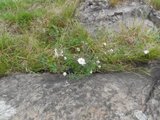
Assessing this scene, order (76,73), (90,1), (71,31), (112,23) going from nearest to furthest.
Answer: (76,73) → (71,31) → (112,23) → (90,1)

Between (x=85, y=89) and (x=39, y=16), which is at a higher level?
(x=39, y=16)

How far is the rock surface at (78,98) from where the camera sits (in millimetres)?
3322

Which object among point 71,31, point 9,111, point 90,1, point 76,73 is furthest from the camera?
point 90,1

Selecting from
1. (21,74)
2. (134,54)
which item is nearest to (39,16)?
(21,74)

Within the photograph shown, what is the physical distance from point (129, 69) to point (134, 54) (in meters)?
0.20

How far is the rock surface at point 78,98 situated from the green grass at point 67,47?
124mm

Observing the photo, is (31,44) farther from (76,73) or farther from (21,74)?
(76,73)

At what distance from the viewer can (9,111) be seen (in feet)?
11.2

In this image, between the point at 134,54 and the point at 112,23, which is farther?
→ the point at 112,23

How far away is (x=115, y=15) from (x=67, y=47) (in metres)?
1.20

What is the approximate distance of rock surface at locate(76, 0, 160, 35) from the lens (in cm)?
458

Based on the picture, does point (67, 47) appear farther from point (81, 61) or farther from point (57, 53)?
point (81, 61)

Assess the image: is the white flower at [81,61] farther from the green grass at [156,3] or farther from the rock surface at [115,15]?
the green grass at [156,3]

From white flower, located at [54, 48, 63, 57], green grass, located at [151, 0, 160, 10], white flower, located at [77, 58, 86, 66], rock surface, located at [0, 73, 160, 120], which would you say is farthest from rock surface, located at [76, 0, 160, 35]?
rock surface, located at [0, 73, 160, 120]
